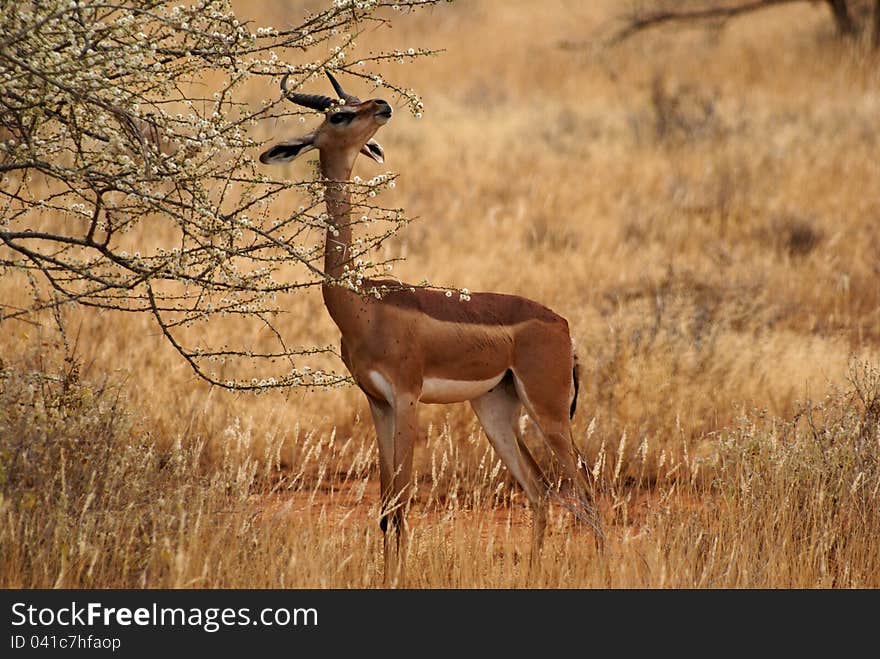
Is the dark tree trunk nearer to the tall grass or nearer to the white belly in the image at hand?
the tall grass

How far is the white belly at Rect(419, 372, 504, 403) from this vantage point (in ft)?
21.3

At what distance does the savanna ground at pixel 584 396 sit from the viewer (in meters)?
5.38

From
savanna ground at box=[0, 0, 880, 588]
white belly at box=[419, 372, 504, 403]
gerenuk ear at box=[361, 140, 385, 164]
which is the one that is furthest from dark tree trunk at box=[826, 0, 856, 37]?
white belly at box=[419, 372, 504, 403]

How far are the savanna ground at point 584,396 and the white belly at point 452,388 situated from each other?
0.48m

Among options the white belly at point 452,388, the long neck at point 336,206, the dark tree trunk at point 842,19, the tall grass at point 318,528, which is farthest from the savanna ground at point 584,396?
the dark tree trunk at point 842,19

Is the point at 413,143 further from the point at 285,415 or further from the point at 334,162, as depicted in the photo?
the point at 334,162

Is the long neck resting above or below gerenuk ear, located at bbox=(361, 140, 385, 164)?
below

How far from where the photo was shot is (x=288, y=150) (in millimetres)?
6117

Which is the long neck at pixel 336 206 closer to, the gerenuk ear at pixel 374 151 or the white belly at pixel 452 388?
the gerenuk ear at pixel 374 151

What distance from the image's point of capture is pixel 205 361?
30.2 ft

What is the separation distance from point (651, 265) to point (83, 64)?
8474mm

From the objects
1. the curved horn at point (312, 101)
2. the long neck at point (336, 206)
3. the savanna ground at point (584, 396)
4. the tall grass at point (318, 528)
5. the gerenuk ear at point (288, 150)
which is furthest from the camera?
the long neck at point (336, 206)

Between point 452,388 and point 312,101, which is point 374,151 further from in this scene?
point 452,388

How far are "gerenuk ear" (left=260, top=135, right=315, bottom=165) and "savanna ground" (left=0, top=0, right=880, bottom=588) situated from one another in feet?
4.14
